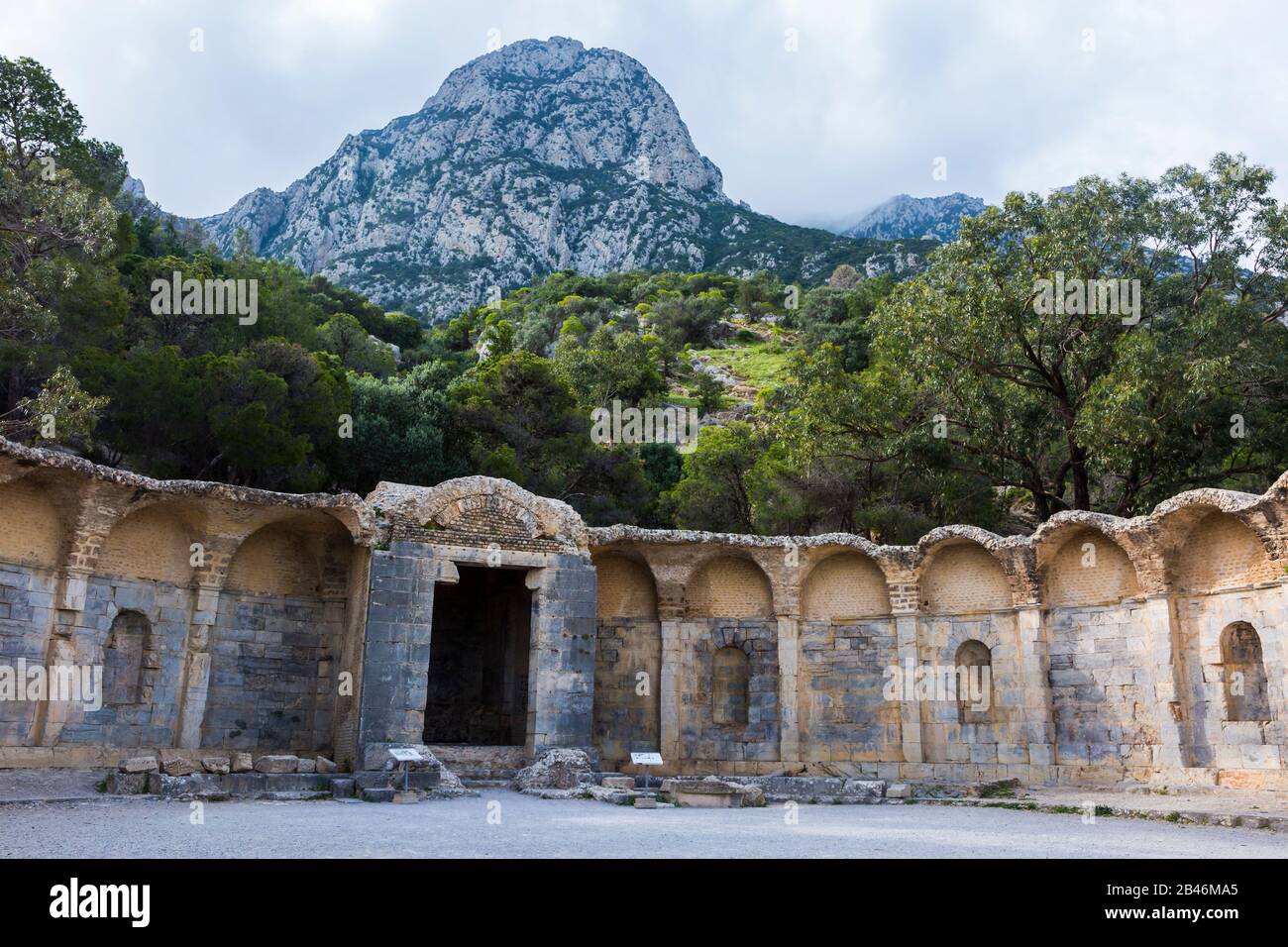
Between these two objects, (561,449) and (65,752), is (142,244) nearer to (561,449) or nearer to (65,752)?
(561,449)

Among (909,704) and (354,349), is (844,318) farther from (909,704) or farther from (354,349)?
(909,704)

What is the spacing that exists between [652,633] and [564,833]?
12157 mm

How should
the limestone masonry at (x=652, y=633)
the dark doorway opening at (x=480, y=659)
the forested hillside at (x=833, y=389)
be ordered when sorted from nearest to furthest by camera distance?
the limestone masonry at (x=652, y=633) < the forested hillside at (x=833, y=389) < the dark doorway opening at (x=480, y=659)

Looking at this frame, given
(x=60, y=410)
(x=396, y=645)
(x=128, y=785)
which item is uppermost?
(x=60, y=410)

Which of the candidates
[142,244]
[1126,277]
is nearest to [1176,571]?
[1126,277]

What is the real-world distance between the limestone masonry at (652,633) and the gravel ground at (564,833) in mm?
4441

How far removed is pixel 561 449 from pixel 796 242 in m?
73.8

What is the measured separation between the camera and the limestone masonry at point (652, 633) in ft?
58.8

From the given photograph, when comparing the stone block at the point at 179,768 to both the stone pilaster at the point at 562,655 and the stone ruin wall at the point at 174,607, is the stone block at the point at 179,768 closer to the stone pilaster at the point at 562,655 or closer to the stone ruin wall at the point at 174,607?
the stone ruin wall at the point at 174,607

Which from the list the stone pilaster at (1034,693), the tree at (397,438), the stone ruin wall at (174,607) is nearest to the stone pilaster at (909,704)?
the stone pilaster at (1034,693)

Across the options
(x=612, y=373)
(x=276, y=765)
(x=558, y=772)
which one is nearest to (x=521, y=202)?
(x=612, y=373)

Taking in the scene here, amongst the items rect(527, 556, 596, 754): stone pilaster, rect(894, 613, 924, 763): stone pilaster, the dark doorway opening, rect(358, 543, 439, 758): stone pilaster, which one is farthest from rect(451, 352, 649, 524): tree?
rect(358, 543, 439, 758): stone pilaster

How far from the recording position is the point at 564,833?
37.8 feet

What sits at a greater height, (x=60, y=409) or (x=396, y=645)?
(x=60, y=409)
